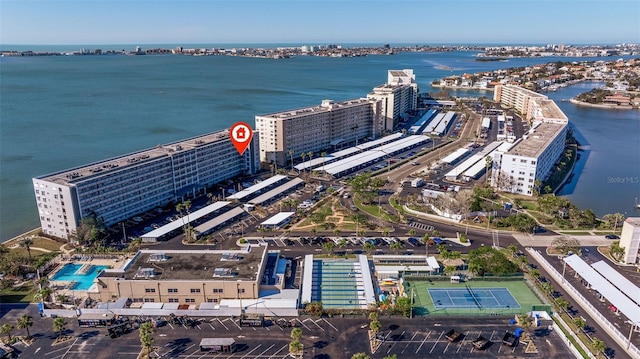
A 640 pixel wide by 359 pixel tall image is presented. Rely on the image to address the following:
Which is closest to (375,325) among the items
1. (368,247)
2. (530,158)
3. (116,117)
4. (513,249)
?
(368,247)

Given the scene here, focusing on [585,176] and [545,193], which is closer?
[545,193]

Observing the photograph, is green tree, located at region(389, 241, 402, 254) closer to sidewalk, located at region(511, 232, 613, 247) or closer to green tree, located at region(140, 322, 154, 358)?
sidewalk, located at region(511, 232, 613, 247)

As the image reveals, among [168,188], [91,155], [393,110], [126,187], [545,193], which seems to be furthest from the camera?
[393,110]

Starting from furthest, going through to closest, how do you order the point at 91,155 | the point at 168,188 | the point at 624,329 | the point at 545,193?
1. the point at 91,155
2. the point at 545,193
3. the point at 168,188
4. the point at 624,329

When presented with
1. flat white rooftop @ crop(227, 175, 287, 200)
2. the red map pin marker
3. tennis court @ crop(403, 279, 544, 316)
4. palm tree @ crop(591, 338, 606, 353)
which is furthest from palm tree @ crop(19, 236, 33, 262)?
palm tree @ crop(591, 338, 606, 353)

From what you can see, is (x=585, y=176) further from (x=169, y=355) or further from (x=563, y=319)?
(x=169, y=355)

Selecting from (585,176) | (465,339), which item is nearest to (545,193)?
(585,176)
